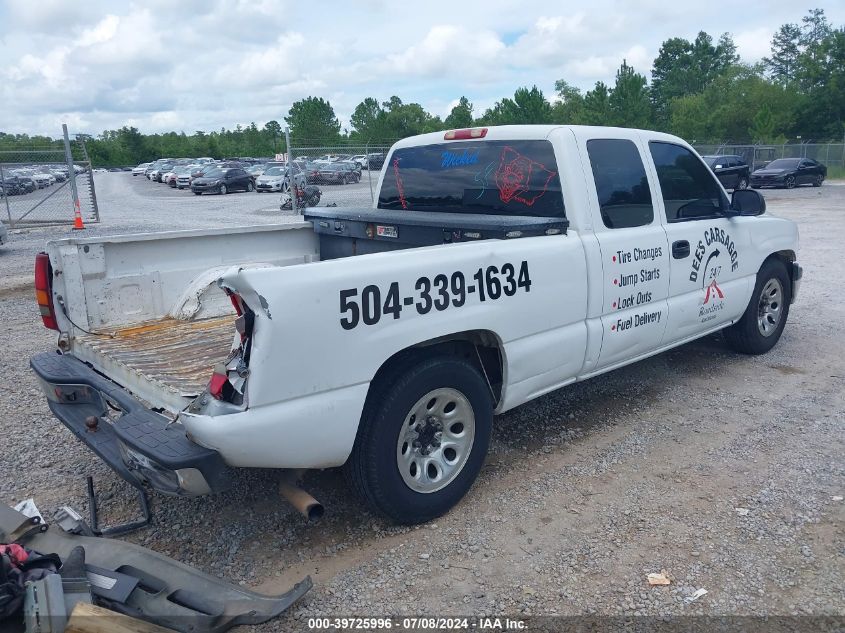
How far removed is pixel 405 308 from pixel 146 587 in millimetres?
1595

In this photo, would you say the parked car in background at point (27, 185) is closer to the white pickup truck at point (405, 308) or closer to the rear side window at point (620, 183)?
the white pickup truck at point (405, 308)

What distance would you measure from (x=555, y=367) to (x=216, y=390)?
205cm

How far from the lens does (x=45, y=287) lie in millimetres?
3881

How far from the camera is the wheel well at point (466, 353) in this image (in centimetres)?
337

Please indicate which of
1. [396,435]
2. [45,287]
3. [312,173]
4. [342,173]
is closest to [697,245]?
[396,435]

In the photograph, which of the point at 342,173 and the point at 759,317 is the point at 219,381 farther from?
the point at 342,173

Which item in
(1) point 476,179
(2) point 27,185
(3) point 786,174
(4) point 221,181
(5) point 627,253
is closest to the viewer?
(5) point 627,253

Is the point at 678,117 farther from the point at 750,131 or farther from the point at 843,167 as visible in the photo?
the point at 843,167

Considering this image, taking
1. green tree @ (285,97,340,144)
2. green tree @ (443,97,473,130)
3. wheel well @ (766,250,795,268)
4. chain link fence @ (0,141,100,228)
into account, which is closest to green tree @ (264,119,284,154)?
green tree @ (285,97,340,144)

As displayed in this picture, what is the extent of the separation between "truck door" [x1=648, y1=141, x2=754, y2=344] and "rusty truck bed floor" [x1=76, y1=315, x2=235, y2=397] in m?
3.10

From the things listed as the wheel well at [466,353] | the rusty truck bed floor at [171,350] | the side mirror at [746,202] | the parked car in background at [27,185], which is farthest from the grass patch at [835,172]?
the rusty truck bed floor at [171,350]

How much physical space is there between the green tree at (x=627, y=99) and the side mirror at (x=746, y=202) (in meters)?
41.8

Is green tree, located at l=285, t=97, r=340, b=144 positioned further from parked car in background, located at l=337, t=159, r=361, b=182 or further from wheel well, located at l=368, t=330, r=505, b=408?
wheel well, located at l=368, t=330, r=505, b=408

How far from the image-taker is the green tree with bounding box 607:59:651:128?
4462cm
